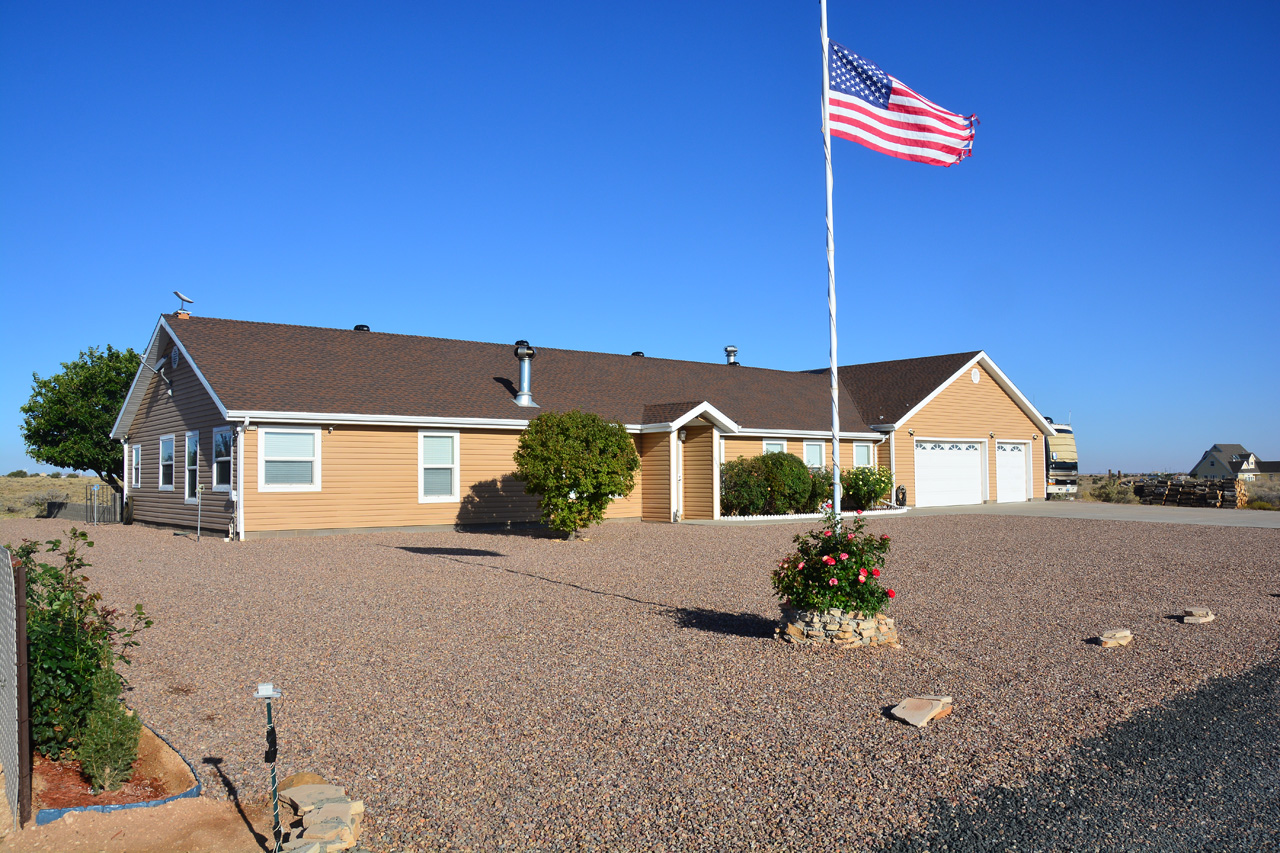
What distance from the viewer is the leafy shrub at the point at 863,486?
2534 cm

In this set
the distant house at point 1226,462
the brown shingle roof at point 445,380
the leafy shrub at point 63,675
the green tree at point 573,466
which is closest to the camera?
the leafy shrub at point 63,675

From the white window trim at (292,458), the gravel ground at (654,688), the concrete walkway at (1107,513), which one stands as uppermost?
the white window trim at (292,458)

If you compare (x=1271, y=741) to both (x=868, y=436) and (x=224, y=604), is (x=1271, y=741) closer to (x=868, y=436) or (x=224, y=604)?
(x=224, y=604)

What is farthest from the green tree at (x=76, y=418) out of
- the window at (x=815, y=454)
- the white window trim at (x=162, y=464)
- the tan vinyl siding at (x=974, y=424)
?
the tan vinyl siding at (x=974, y=424)

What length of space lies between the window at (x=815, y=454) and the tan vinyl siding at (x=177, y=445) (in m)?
15.3

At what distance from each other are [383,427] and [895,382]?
18092mm

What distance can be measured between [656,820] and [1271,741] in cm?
376

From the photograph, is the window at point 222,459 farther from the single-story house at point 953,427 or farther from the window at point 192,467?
the single-story house at point 953,427

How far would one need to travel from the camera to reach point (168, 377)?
2114cm

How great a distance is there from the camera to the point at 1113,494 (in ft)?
108

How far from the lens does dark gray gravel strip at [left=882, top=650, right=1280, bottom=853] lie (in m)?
3.93

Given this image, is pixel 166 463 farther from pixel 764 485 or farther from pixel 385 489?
pixel 764 485

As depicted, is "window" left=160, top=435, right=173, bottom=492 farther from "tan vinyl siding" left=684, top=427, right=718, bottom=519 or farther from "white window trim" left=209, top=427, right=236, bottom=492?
"tan vinyl siding" left=684, top=427, right=718, bottom=519

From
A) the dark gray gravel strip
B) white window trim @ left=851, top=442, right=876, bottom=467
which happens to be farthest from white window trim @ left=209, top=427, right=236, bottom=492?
white window trim @ left=851, top=442, right=876, bottom=467
